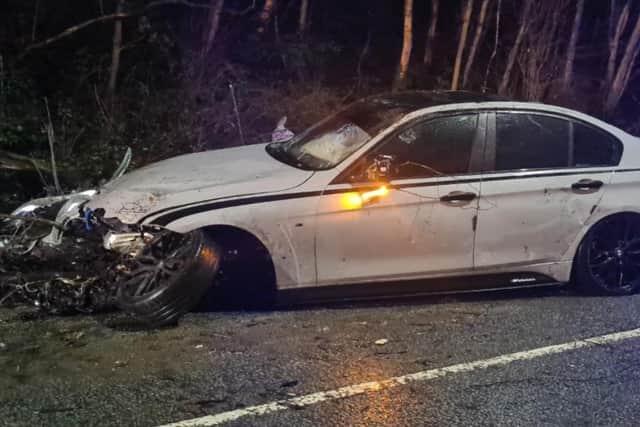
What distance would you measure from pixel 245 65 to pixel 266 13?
1091mm

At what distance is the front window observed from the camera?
547cm

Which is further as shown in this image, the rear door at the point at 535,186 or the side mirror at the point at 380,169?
the rear door at the point at 535,186

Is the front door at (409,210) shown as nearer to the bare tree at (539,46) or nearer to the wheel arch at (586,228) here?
the wheel arch at (586,228)

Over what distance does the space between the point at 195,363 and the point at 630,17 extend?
11.8m

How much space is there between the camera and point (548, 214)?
555 centimetres

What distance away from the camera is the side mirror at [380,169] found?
207 inches

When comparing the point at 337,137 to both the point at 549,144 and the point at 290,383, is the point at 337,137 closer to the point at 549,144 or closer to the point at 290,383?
the point at 549,144

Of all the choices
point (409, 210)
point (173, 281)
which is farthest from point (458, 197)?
point (173, 281)

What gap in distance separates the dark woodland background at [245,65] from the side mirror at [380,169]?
422cm

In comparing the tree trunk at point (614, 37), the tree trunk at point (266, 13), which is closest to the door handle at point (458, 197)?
the tree trunk at point (266, 13)

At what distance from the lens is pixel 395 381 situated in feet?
14.4

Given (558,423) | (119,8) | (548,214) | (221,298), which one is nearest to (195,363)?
(221,298)

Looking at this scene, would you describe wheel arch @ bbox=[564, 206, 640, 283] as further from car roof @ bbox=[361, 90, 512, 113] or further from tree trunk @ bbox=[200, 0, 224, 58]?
tree trunk @ bbox=[200, 0, 224, 58]

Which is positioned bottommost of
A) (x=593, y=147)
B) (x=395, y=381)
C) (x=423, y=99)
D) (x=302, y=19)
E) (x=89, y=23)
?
(x=395, y=381)
